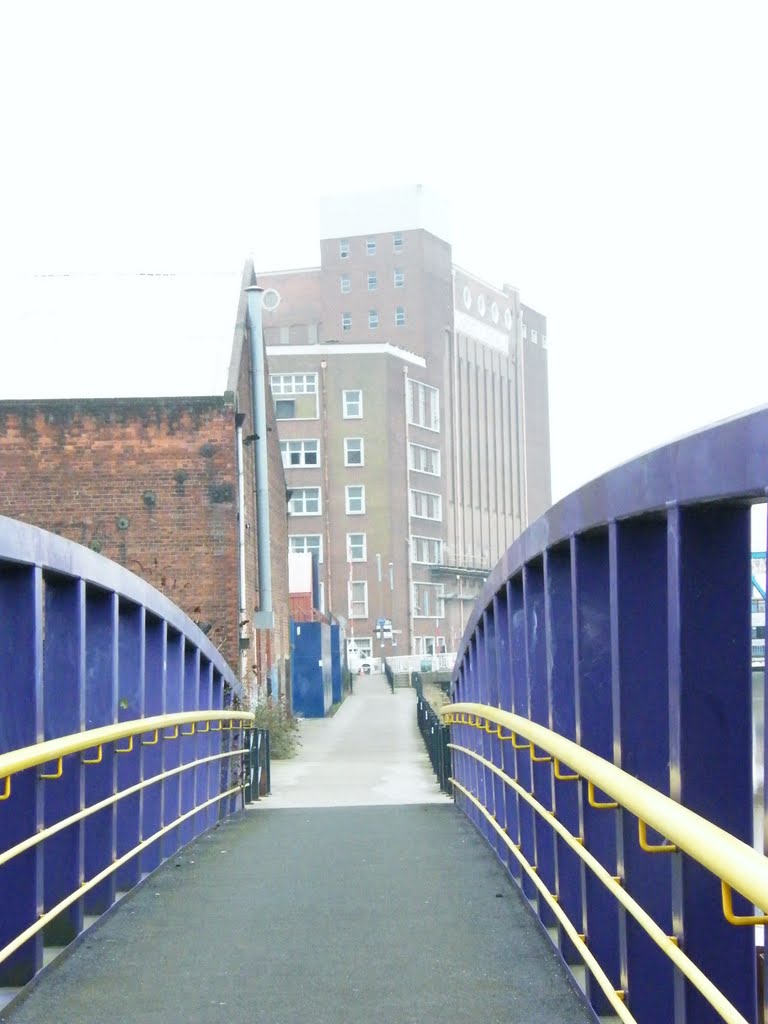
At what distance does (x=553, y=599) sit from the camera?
6.57m

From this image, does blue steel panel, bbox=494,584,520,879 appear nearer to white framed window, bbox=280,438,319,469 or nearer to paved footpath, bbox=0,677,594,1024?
paved footpath, bbox=0,677,594,1024

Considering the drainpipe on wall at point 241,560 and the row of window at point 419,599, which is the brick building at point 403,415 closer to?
the row of window at point 419,599

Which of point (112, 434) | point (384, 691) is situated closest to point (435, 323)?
point (384, 691)

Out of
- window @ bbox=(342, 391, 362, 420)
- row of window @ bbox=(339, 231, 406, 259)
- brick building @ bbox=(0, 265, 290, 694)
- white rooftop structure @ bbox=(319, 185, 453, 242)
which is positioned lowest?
brick building @ bbox=(0, 265, 290, 694)

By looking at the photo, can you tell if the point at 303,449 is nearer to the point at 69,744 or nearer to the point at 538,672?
the point at 538,672

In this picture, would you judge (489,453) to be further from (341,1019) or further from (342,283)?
(341,1019)

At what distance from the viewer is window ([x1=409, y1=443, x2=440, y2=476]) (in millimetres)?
87000

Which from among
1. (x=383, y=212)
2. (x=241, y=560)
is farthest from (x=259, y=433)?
(x=383, y=212)

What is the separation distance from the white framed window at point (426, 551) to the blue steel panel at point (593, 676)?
268 feet

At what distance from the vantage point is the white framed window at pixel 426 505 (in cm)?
8782

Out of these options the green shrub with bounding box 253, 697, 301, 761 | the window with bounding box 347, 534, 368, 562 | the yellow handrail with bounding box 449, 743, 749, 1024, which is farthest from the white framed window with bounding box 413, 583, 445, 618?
the yellow handrail with bounding box 449, 743, 749, 1024

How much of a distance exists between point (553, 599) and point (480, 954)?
145 centimetres

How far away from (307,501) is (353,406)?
5613 millimetres

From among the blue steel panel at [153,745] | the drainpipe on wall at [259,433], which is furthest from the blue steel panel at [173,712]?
the drainpipe on wall at [259,433]
